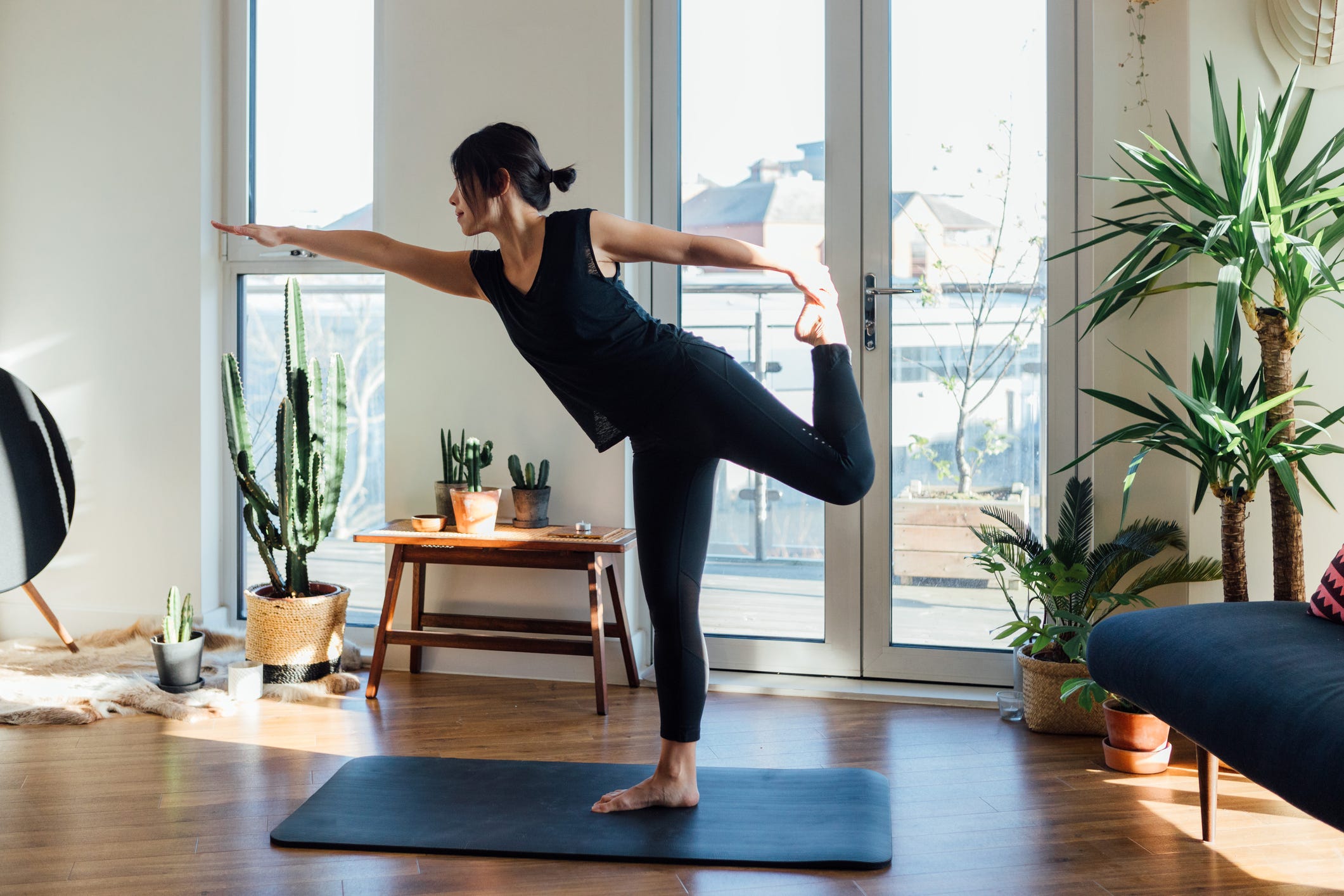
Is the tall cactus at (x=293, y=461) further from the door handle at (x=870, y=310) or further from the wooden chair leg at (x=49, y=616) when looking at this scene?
the door handle at (x=870, y=310)

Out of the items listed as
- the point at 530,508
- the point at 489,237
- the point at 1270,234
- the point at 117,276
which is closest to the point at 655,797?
the point at 530,508

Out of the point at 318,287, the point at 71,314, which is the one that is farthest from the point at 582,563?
the point at 71,314

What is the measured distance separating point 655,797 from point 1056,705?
1.23 m

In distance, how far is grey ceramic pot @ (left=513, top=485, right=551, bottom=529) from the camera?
3402 millimetres

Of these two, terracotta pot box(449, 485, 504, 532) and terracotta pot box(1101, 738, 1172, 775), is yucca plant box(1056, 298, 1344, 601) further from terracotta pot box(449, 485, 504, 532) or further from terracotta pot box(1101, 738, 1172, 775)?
terracotta pot box(449, 485, 504, 532)

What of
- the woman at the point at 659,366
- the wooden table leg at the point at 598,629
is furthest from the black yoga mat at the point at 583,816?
the wooden table leg at the point at 598,629

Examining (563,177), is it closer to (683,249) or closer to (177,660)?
(683,249)

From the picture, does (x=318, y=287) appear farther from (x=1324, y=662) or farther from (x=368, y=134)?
(x=1324, y=662)

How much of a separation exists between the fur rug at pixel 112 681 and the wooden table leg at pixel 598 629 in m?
0.81

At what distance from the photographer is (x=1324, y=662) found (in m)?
1.71

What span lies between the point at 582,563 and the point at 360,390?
129cm

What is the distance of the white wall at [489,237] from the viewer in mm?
3504

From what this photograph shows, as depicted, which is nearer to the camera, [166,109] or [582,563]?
[582,563]

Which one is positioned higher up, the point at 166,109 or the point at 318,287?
the point at 166,109
